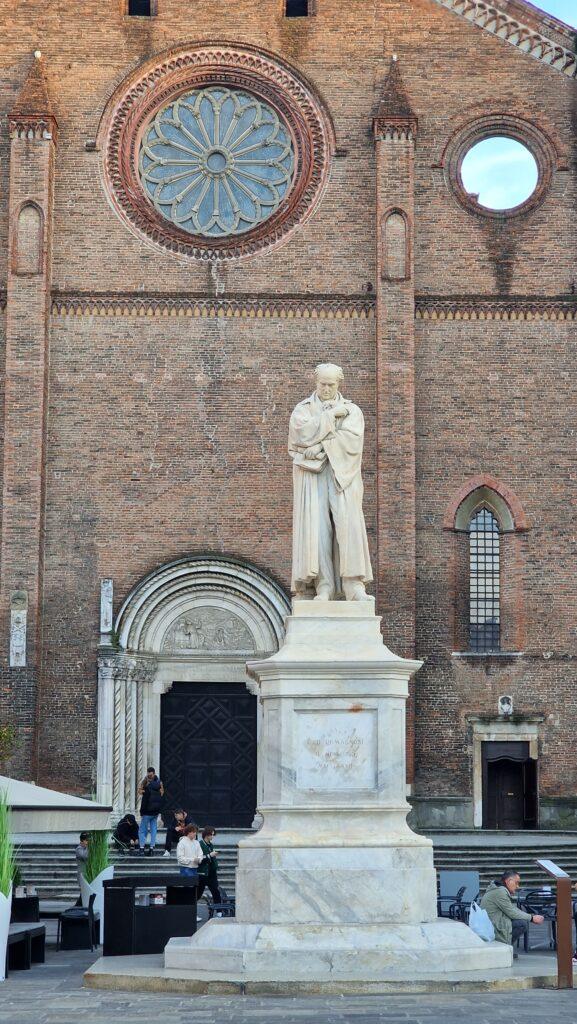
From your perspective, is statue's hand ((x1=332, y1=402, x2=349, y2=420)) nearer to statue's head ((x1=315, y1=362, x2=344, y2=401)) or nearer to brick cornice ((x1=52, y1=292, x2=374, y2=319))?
statue's head ((x1=315, y1=362, x2=344, y2=401))

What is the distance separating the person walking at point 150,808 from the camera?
82.9 feet

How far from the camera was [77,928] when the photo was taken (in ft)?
58.3

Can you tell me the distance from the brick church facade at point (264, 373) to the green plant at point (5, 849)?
13.2 m

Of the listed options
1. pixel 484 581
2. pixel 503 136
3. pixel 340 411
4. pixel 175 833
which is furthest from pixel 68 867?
pixel 503 136

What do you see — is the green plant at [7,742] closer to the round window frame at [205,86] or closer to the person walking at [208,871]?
the person walking at [208,871]

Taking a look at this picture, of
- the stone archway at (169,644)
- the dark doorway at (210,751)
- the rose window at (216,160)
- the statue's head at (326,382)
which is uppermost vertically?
the rose window at (216,160)

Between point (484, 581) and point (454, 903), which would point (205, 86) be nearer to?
point (484, 581)

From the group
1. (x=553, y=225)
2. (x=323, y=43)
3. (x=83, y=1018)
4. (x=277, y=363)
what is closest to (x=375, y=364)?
(x=277, y=363)

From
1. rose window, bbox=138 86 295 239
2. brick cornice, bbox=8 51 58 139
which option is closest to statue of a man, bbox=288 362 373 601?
brick cornice, bbox=8 51 58 139

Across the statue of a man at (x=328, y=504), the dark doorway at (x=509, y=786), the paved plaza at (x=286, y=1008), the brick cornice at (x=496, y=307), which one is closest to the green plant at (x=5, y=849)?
the paved plaza at (x=286, y=1008)

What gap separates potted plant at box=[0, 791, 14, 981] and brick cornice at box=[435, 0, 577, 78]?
68.4ft

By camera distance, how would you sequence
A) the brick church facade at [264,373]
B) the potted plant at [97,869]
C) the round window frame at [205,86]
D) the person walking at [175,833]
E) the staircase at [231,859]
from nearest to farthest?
1. the potted plant at [97,869]
2. the person walking at [175,833]
3. the staircase at [231,859]
4. the brick church facade at [264,373]
5. the round window frame at [205,86]

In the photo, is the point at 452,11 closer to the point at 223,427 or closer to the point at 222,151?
the point at 222,151

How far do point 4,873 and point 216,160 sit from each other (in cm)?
1932
